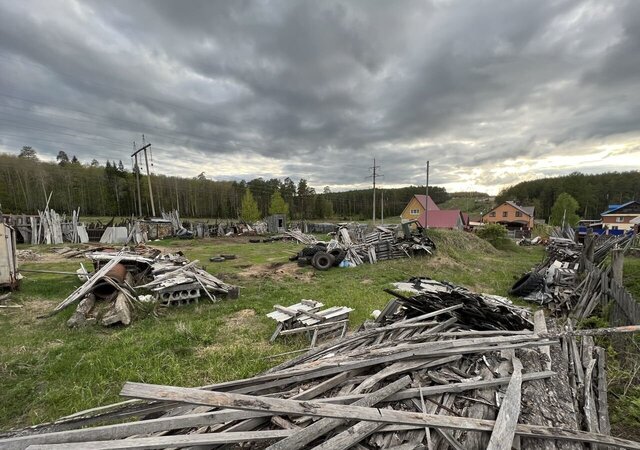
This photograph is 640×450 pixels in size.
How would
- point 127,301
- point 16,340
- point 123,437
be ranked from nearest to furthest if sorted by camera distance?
1. point 123,437
2. point 16,340
3. point 127,301

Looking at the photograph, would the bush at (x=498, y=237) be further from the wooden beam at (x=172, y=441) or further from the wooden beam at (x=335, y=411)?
the wooden beam at (x=172, y=441)

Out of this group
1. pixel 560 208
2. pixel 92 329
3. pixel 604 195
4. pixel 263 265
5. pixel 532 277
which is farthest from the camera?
pixel 604 195

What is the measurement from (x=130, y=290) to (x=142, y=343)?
3.02 metres

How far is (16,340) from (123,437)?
20.5ft

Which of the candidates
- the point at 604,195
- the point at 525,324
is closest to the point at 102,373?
the point at 525,324

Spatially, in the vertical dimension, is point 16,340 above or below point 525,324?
below

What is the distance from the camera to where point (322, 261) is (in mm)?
13727

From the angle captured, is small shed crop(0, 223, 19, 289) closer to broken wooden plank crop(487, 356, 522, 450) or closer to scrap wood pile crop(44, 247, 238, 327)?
scrap wood pile crop(44, 247, 238, 327)

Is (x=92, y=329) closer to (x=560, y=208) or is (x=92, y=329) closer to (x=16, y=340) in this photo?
(x=16, y=340)

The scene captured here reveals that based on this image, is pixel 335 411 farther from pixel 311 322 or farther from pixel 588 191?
pixel 588 191

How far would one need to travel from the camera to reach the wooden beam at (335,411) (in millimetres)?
1917

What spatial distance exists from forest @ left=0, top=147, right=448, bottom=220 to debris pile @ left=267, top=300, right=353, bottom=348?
37403 millimetres

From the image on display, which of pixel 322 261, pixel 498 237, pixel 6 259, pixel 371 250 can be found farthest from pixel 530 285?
pixel 498 237

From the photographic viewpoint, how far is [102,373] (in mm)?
4566
